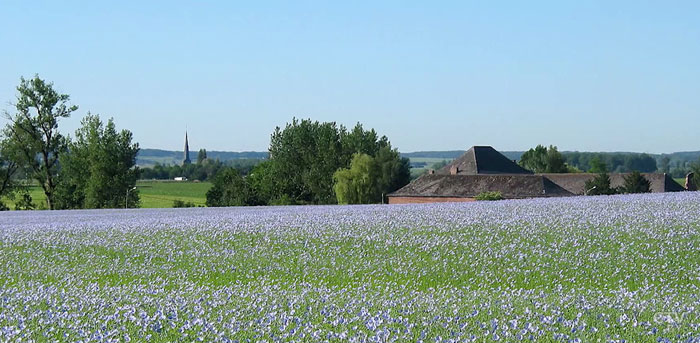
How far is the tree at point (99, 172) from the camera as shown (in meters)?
77.8

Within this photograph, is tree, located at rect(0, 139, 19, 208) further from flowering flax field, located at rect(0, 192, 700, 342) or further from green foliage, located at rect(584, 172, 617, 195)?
flowering flax field, located at rect(0, 192, 700, 342)

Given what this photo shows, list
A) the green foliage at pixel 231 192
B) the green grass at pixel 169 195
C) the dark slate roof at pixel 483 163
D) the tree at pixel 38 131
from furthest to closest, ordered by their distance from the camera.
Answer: the dark slate roof at pixel 483 163
the green grass at pixel 169 195
the green foliage at pixel 231 192
the tree at pixel 38 131

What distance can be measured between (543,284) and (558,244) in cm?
271

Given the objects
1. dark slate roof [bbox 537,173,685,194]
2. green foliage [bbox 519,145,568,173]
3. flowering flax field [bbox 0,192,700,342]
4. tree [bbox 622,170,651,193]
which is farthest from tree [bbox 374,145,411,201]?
flowering flax field [bbox 0,192,700,342]

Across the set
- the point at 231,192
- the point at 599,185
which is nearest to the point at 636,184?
the point at 599,185

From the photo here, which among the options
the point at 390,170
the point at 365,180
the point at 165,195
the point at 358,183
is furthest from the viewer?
the point at 165,195

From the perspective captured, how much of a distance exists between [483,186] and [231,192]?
137 ft

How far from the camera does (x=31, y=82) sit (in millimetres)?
70625

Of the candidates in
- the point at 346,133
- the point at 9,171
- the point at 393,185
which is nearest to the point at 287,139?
the point at 346,133

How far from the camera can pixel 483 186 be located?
80.1 metres

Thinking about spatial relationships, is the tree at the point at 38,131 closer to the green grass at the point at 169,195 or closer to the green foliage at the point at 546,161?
the green grass at the point at 169,195

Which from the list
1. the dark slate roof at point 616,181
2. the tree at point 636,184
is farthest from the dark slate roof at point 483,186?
the dark slate roof at point 616,181

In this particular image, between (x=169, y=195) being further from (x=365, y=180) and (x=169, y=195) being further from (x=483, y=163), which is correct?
(x=483, y=163)

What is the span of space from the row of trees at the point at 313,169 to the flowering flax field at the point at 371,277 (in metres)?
79.3
